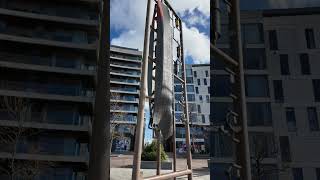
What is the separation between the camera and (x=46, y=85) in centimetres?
2445

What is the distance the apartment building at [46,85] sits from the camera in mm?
22344

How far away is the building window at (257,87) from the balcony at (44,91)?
657 inches

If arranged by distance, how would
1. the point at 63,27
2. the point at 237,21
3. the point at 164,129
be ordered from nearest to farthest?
1. the point at 237,21
2. the point at 164,129
3. the point at 63,27

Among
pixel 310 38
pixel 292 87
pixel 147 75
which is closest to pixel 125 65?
pixel 292 87

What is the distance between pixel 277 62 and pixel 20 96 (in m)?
20.5

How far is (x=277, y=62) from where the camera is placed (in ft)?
22.9

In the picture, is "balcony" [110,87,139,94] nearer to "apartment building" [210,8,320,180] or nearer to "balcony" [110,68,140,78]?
"balcony" [110,68,140,78]

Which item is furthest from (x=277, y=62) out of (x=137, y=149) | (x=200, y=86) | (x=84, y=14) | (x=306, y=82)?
(x=200, y=86)

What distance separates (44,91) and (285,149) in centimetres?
2064

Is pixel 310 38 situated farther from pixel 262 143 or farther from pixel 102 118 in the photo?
pixel 102 118

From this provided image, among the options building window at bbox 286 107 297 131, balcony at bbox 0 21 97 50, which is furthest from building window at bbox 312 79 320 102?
balcony at bbox 0 21 97 50

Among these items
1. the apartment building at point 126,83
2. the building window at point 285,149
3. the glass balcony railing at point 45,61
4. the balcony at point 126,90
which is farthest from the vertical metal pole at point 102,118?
the balcony at point 126,90

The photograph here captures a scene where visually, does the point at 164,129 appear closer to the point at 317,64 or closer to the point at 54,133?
the point at 317,64

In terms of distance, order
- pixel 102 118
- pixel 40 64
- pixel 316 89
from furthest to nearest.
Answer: pixel 40 64
pixel 316 89
pixel 102 118
